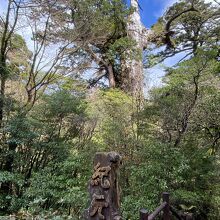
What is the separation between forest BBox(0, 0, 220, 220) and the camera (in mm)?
4988

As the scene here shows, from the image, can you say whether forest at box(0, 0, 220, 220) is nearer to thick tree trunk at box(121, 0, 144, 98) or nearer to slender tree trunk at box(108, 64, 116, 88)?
thick tree trunk at box(121, 0, 144, 98)

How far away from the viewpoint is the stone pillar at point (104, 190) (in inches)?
131

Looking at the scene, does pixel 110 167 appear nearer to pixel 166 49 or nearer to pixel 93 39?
pixel 93 39

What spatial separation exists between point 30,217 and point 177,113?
354 cm

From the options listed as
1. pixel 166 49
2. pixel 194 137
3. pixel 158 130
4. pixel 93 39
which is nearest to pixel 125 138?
pixel 158 130

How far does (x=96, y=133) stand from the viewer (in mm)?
6961

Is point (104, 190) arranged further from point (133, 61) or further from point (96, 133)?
point (133, 61)

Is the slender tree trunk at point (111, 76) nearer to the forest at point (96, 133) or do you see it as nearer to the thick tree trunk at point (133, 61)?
the thick tree trunk at point (133, 61)

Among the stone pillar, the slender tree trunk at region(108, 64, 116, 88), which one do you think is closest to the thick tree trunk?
the slender tree trunk at region(108, 64, 116, 88)

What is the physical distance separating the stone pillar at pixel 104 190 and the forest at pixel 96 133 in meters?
1.05

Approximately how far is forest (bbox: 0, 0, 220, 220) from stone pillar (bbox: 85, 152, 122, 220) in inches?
41.5

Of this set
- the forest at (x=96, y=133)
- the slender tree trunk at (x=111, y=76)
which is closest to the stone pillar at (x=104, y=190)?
the forest at (x=96, y=133)

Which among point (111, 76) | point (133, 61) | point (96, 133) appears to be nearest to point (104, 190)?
point (96, 133)

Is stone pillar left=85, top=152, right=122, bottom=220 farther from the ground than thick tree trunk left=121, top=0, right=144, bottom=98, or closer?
closer
